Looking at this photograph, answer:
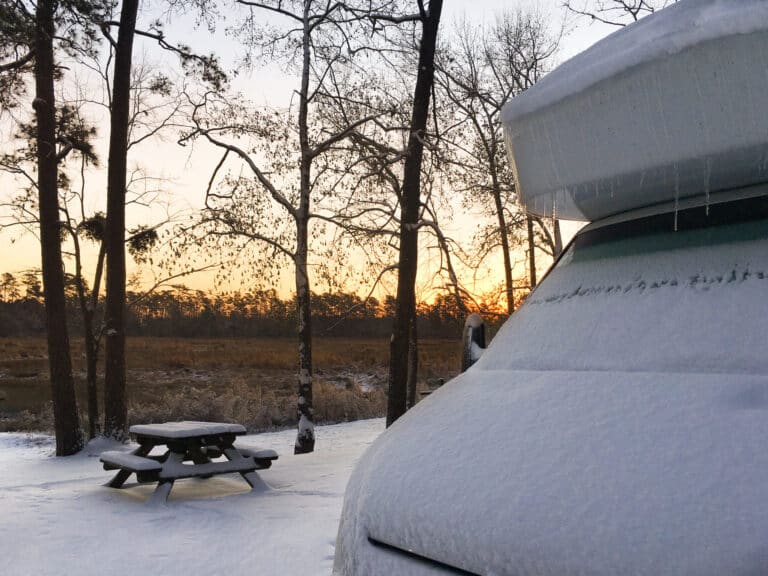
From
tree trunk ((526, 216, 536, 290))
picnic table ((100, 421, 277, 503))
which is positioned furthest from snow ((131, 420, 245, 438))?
tree trunk ((526, 216, 536, 290))

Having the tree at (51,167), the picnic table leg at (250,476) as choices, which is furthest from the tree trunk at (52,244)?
the picnic table leg at (250,476)

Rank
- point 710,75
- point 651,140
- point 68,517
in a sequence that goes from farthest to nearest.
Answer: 1. point 68,517
2. point 651,140
3. point 710,75

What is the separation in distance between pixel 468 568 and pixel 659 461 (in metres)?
0.34

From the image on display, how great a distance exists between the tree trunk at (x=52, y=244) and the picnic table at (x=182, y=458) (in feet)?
18.8

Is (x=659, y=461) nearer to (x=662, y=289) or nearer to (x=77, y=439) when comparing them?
(x=662, y=289)

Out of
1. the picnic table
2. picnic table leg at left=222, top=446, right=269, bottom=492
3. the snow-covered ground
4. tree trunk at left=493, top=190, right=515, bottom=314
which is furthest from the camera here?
tree trunk at left=493, top=190, right=515, bottom=314

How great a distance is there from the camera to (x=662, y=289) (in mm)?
1538

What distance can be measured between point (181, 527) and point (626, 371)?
517 cm

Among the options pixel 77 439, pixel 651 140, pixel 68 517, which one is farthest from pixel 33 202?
pixel 651 140

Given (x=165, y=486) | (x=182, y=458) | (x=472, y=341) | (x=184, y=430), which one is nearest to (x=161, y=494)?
(x=165, y=486)

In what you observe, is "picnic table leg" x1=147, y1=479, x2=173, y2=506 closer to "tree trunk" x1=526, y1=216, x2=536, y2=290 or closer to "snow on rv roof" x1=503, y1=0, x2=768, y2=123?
"snow on rv roof" x1=503, y1=0, x2=768, y2=123

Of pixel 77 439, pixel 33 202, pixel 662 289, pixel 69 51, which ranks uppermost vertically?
pixel 69 51

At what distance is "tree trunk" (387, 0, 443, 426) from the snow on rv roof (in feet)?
32.7

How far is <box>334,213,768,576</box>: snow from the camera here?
103cm
